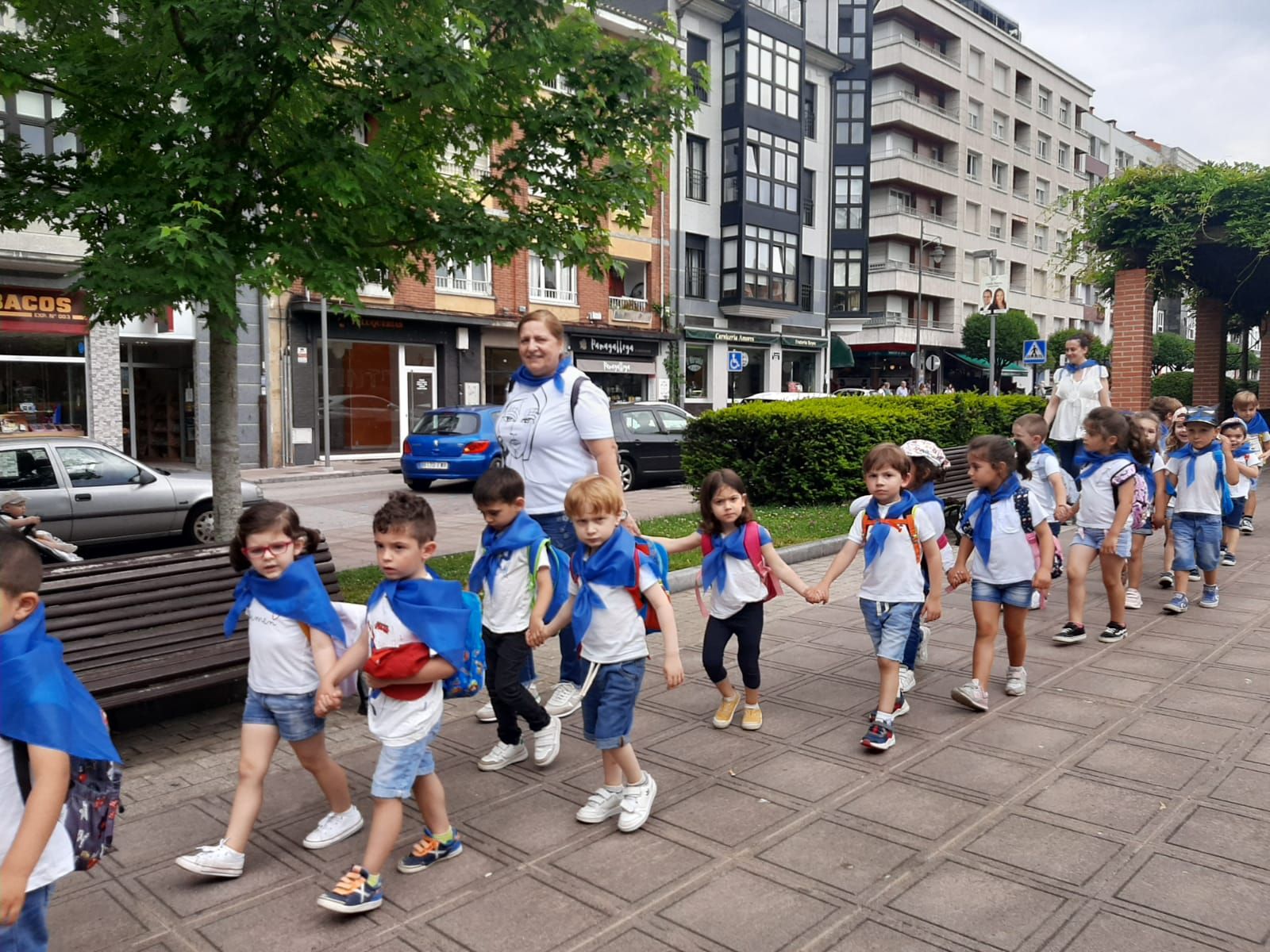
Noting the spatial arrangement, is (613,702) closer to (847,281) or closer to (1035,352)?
(1035,352)

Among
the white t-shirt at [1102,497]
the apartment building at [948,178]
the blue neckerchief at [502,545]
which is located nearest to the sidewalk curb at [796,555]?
the white t-shirt at [1102,497]

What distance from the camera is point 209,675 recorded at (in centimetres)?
467

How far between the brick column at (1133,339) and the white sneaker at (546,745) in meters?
12.1

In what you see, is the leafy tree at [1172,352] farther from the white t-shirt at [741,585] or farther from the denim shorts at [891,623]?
the white t-shirt at [741,585]

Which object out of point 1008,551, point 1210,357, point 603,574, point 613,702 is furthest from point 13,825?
point 1210,357

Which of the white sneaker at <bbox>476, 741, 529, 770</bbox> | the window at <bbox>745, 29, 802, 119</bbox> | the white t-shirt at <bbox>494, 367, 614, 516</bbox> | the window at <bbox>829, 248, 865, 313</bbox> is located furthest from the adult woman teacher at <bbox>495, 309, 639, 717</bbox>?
the window at <bbox>829, 248, 865, 313</bbox>

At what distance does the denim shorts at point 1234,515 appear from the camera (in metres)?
7.95

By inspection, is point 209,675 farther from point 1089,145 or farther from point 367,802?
point 1089,145

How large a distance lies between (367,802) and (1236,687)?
452 cm

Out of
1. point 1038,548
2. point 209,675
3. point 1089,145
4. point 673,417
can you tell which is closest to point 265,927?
point 209,675

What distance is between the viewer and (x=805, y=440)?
37.8 ft

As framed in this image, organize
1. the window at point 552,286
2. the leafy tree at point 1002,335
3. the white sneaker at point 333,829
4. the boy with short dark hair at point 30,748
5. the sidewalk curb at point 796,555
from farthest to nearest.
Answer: the leafy tree at point 1002,335 → the window at point 552,286 → the sidewalk curb at point 796,555 → the white sneaker at point 333,829 → the boy with short dark hair at point 30,748

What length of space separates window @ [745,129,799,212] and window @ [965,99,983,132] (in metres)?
17.4

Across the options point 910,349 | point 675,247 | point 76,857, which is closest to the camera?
point 76,857
